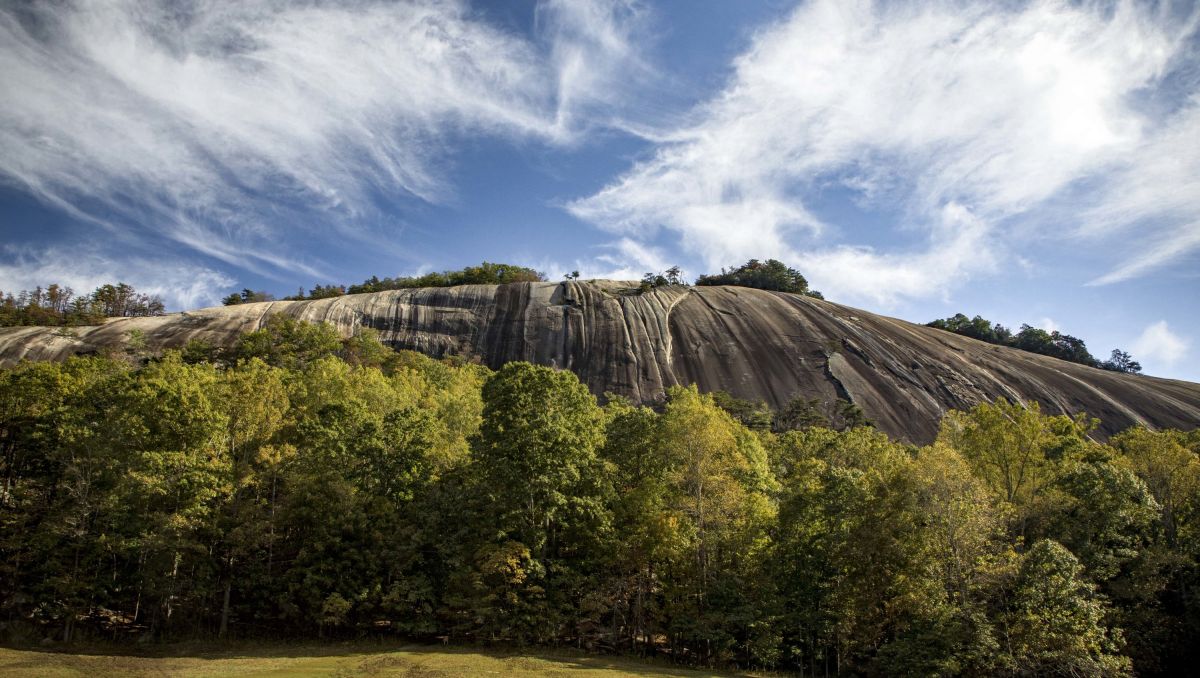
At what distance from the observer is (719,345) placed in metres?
87.8

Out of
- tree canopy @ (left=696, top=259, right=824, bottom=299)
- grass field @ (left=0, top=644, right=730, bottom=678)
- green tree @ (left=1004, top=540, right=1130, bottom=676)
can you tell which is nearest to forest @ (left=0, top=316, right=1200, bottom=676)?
grass field @ (left=0, top=644, right=730, bottom=678)

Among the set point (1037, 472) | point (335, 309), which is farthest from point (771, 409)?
point (335, 309)

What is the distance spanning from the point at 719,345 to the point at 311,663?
227ft

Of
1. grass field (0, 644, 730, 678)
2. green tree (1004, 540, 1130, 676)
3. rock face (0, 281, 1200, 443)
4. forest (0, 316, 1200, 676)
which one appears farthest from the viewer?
rock face (0, 281, 1200, 443)

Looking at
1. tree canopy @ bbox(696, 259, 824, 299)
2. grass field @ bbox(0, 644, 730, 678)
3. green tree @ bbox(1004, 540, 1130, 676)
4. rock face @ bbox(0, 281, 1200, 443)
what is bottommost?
grass field @ bbox(0, 644, 730, 678)

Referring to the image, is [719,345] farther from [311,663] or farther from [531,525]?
[311,663]

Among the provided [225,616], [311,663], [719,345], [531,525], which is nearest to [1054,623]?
[531,525]

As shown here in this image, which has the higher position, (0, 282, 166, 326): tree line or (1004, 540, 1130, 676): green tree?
(0, 282, 166, 326): tree line

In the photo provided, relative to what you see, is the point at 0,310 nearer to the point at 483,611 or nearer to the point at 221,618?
the point at 221,618

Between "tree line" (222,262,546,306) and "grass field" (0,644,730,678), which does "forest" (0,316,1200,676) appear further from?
"tree line" (222,262,546,306)

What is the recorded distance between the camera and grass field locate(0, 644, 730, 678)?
2359 centimetres

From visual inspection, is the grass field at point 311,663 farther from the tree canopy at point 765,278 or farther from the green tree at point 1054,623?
the tree canopy at point 765,278

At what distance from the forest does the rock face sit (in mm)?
45923

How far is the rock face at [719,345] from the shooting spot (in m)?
79.1
